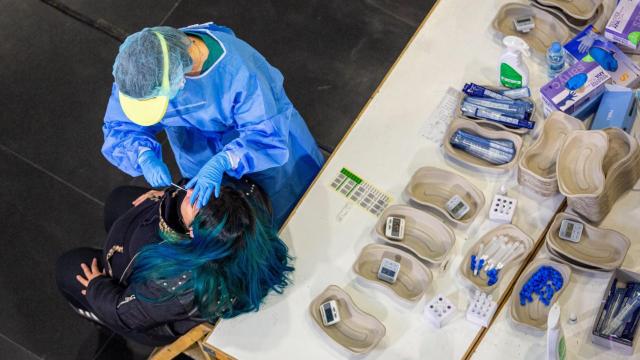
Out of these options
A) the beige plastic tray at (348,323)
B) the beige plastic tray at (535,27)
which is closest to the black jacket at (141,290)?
the beige plastic tray at (348,323)

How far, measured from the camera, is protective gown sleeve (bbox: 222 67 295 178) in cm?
270

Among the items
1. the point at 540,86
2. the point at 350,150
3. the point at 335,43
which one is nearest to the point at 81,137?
the point at 335,43

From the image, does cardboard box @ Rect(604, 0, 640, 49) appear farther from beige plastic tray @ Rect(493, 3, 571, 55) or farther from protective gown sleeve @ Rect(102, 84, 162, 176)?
protective gown sleeve @ Rect(102, 84, 162, 176)

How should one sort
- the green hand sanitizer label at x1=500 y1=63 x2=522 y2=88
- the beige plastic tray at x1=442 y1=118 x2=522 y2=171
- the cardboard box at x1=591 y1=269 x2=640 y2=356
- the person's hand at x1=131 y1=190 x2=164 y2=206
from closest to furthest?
the cardboard box at x1=591 y1=269 x2=640 y2=356, the beige plastic tray at x1=442 y1=118 x2=522 y2=171, the green hand sanitizer label at x1=500 y1=63 x2=522 y2=88, the person's hand at x1=131 y1=190 x2=164 y2=206

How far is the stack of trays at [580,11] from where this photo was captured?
3.13 meters

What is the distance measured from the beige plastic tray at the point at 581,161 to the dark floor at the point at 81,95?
4.75ft

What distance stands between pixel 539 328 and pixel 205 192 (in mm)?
1272

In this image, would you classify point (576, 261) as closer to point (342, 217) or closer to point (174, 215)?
point (342, 217)

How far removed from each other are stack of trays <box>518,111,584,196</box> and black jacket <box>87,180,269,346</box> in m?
1.01

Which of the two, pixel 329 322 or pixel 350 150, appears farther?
pixel 350 150

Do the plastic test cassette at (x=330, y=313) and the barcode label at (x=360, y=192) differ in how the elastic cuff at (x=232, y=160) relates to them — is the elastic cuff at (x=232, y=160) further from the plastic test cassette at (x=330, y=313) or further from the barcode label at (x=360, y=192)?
the plastic test cassette at (x=330, y=313)

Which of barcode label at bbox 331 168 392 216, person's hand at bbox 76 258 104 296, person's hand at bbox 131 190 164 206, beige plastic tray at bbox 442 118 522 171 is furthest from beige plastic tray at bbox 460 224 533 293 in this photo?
person's hand at bbox 76 258 104 296

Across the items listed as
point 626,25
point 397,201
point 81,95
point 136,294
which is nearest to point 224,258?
point 136,294

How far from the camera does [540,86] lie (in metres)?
3.11
